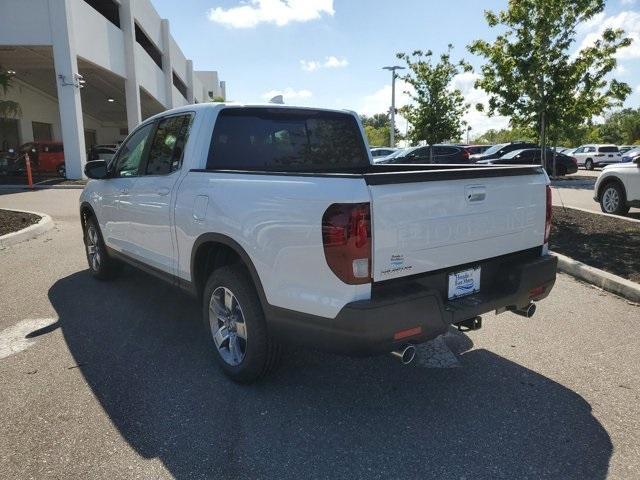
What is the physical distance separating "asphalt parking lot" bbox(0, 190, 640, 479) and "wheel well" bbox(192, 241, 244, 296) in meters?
0.62

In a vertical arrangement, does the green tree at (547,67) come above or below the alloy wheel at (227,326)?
above

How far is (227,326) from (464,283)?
1.68 metres

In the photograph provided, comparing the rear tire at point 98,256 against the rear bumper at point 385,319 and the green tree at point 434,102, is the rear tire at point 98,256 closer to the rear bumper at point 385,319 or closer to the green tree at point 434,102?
the rear bumper at point 385,319

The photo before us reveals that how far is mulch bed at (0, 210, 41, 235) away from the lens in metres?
8.88

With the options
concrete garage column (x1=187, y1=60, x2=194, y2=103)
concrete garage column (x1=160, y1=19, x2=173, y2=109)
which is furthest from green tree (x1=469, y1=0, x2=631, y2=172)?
concrete garage column (x1=187, y1=60, x2=194, y2=103)

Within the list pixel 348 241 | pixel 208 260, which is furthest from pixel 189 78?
pixel 348 241

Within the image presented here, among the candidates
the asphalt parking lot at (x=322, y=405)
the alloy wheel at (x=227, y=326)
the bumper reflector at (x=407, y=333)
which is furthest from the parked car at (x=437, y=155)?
the bumper reflector at (x=407, y=333)

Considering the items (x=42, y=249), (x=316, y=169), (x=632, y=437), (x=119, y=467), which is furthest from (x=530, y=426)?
(x=42, y=249)

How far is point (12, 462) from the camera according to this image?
257 cm

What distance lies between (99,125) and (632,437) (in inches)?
1967

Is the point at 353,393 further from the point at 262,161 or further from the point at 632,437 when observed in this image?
the point at 262,161

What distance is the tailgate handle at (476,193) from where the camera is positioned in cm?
297

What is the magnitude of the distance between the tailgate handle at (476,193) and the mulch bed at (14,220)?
836 centimetres

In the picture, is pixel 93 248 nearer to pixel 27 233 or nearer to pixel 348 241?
pixel 27 233
